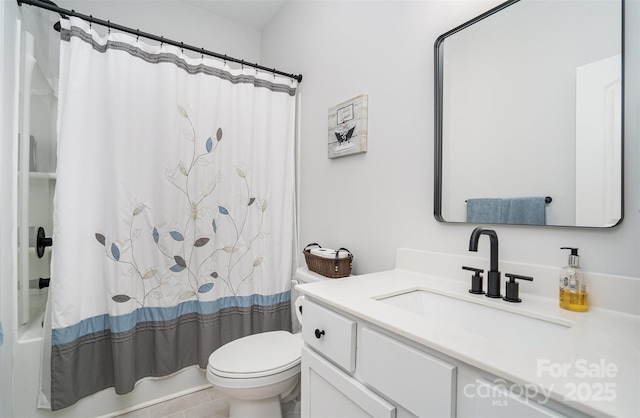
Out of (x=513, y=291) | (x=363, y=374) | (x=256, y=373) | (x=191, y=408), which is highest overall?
(x=513, y=291)

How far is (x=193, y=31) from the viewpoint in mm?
2371

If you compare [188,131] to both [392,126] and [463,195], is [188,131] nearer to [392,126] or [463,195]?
[392,126]

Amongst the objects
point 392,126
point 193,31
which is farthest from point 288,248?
point 193,31

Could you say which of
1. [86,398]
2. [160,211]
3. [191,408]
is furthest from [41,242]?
[191,408]

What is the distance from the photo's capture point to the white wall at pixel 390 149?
2.73 feet

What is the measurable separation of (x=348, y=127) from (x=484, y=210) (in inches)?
34.5

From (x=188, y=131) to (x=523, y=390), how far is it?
1.90 metres

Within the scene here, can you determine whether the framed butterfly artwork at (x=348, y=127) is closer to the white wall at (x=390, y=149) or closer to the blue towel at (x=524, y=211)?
the white wall at (x=390, y=149)

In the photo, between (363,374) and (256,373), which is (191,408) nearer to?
(256,373)

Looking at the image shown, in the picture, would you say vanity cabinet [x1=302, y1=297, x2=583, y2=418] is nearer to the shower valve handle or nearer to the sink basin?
the sink basin

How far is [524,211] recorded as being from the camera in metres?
1.01

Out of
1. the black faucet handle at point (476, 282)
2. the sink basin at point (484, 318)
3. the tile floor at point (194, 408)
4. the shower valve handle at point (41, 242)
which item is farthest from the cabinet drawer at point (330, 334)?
the shower valve handle at point (41, 242)

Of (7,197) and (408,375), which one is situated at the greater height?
(7,197)

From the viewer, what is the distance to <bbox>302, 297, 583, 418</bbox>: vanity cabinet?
0.56m
